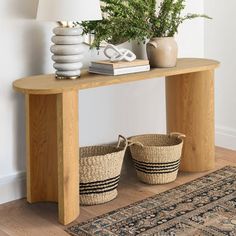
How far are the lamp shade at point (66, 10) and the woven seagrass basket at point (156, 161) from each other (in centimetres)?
83

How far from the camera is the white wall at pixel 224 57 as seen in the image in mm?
3453

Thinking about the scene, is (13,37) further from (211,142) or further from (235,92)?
(235,92)

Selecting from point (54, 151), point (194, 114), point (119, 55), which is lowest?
point (54, 151)

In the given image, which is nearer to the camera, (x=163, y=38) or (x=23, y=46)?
(x=23, y=46)

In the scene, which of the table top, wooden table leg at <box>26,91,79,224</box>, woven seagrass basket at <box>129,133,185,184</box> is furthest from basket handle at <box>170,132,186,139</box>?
wooden table leg at <box>26,91,79,224</box>

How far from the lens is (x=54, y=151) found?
100 inches

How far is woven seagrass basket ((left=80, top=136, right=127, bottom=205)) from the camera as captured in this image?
2.45 m

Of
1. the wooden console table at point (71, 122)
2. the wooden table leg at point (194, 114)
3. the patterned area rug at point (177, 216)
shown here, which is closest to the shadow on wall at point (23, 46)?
the wooden console table at point (71, 122)

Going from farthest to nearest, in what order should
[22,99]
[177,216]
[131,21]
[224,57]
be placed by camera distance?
[224,57] < [131,21] < [22,99] < [177,216]

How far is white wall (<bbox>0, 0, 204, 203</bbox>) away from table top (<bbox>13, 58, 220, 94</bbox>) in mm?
137

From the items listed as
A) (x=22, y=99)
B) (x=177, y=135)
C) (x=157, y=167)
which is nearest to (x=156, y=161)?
(x=157, y=167)

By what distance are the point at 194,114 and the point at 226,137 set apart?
2.45ft

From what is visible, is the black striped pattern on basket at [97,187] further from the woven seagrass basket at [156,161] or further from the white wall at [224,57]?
the white wall at [224,57]

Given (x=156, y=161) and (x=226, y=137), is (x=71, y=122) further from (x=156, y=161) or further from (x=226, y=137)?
(x=226, y=137)
